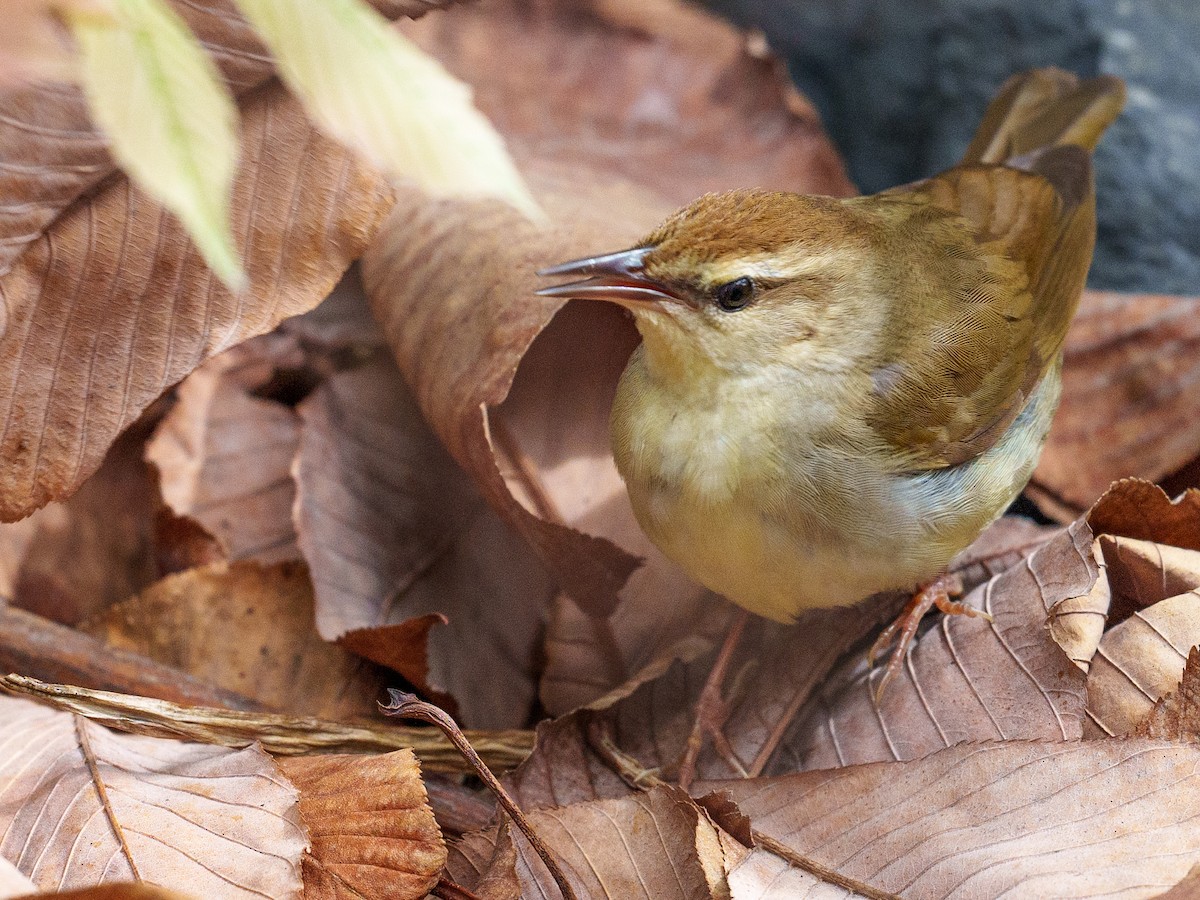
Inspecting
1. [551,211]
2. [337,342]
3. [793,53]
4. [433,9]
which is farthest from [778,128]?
[433,9]

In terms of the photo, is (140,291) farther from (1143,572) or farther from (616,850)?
(1143,572)

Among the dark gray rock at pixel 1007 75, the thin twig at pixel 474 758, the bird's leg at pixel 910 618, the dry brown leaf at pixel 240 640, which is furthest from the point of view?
the dark gray rock at pixel 1007 75

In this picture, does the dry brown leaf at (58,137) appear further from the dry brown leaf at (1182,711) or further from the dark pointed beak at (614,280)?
the dry brown leaf at (1182,711)

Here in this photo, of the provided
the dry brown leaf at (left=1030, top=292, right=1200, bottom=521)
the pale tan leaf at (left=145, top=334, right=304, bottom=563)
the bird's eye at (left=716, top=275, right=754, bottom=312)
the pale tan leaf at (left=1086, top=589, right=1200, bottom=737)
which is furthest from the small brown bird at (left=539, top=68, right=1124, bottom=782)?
the pale tan leaf at (left=145, top=334, right=304, bottom=563)

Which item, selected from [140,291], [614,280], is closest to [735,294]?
[614,280]

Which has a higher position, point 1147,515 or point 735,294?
point 735,294

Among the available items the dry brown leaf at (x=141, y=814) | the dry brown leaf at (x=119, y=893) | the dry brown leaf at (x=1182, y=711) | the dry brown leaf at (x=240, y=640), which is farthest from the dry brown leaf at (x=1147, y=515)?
the dry brown leaf at (x=119, y=893)

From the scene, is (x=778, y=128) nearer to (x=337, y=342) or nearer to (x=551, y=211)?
(x=551, y=211)
